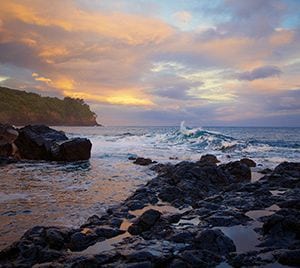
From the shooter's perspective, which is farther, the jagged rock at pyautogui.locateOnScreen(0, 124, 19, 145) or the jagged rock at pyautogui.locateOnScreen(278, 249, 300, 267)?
the jagged rock at pyautogui.locateOnScreen(0, 124, 19, 145)

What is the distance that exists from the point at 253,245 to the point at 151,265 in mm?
2271

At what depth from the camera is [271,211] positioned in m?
8.34

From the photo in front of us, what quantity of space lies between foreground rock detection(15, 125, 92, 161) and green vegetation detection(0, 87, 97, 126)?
9834 cm

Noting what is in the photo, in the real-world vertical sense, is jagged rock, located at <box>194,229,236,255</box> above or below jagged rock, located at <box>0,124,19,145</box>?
below

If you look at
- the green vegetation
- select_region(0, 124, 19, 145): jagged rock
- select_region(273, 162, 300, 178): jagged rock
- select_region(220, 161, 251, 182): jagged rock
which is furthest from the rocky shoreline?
the green vegetation

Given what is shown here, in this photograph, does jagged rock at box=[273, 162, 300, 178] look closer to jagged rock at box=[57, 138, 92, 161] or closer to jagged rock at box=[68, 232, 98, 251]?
jagged rock at box=[68, 232, 98, 251]

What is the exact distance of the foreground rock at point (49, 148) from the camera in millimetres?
22797

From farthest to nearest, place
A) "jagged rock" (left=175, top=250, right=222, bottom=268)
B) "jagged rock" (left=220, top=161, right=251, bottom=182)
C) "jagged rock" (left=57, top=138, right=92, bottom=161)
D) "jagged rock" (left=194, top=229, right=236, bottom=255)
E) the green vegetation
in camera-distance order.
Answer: the green vegetation → "jagged rock" (left=57, top=138, right=92, bottom=161) → "jagged rock" (left=220, top=161, right=251, bottom=182) → "jagged rock" (left=194, top=229, right=236, bottom=255) → "jagged rock" (left=175, top=250, right=222, bottom=268)

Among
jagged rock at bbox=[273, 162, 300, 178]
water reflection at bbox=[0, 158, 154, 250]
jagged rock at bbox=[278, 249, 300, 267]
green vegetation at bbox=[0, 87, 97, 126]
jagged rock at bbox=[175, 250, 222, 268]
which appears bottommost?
water reflection at bbox=[0, 158, 154, 250]

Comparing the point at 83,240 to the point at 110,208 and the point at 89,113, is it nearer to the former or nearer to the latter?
the point at 110,208

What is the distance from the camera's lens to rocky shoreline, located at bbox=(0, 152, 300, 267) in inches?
198

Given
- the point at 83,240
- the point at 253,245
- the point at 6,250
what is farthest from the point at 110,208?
the point at 253,245

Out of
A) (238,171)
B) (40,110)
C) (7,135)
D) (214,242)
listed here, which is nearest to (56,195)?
(214,242)

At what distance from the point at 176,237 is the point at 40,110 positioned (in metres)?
137
